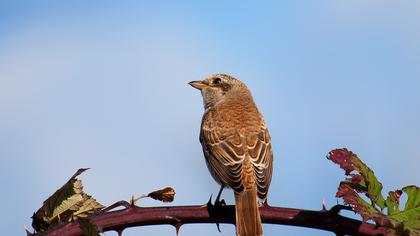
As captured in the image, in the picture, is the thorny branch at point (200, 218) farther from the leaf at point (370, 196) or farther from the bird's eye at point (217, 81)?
the bird's eye at point (217, 81)

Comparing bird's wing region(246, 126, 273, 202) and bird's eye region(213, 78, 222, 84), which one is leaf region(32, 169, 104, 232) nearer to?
bird's wing region(246, 126, 273, 202)

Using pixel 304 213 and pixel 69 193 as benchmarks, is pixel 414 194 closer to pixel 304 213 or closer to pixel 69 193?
pixel 304 213

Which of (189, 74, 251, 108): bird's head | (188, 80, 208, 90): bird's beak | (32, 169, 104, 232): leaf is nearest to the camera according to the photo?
(32, 169, 104, 232): leaf

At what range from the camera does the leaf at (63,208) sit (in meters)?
2.48

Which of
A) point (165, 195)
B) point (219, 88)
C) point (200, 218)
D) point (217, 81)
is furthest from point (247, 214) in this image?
point (217, 81)

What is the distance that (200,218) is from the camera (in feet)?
8.02

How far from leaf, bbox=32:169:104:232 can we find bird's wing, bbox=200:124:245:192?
3024 millimetres

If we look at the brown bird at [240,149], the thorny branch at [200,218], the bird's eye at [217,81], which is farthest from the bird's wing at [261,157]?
the thorny branch at [200,218]

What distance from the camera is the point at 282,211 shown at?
2461mm

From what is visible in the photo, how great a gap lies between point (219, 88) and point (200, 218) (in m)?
5.65

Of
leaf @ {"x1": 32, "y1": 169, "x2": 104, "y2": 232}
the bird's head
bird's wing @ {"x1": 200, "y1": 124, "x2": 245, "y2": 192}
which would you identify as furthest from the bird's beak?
leaf @ {"x1": 32, "y1": 169, "x2": 104, "y2": 232}

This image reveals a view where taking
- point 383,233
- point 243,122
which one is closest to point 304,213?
point 383,233

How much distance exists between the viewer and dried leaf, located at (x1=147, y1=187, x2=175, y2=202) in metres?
2.71

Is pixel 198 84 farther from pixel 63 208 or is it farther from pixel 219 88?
pixel 63 208
